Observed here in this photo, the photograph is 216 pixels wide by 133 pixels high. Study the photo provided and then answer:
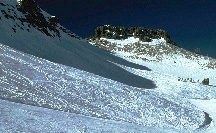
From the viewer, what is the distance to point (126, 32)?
79125 millimetres

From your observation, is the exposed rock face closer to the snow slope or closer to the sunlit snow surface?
the snow slope

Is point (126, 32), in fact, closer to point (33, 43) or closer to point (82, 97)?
point (33, 43)

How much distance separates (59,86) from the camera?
793 centimetres

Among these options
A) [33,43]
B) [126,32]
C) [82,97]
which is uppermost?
[126,32]

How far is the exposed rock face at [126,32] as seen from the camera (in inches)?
2894

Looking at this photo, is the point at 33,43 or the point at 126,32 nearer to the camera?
the point at 33,43

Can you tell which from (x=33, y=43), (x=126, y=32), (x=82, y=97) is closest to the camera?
(x=82, y=97)

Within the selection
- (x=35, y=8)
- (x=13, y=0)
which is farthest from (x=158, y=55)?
(x=13, y=0)

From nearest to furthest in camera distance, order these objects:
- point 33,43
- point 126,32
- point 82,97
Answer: point 82,97 < point 33,43 < point 126,32

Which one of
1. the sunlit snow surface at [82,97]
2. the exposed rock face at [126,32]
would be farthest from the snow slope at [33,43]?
the exposed rock face at [126,32]

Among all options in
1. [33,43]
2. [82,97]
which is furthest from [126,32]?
[82,97]

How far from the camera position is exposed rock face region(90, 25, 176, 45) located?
73.5 m

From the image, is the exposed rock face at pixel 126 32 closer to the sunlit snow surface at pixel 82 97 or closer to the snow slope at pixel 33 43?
the snow slope at pixel 33 43

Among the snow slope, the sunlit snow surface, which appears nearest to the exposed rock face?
the snow slope
